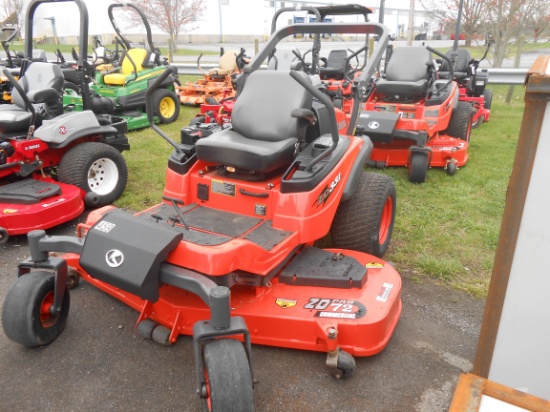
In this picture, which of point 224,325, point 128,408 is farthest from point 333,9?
point 128,408

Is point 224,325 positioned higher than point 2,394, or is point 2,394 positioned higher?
point 224,325

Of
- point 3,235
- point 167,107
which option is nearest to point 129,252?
point 3,235

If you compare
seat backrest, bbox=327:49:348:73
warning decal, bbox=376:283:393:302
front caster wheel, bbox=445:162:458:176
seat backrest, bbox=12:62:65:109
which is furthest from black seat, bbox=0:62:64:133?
seat backrest, bbox=327:49:348:73

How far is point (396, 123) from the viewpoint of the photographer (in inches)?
219

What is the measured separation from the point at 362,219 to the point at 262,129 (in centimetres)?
91

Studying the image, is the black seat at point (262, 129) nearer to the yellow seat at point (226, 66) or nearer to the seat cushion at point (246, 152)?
the seat cushion at point (246, 152)

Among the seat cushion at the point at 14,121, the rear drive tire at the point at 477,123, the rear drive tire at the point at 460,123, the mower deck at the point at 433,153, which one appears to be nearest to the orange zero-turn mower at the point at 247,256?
the seat cushion at the point at 14,121

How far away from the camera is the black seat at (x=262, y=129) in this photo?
9.85ft

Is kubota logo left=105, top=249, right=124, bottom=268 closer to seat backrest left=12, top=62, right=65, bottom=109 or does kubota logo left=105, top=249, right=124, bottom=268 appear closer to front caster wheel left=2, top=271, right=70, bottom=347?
front caster wheel left=2, top=271, right=70, bottom=347

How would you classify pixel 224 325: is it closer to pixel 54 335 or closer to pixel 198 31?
pixel 54 335

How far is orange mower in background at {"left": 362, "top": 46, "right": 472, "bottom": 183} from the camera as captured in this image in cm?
541

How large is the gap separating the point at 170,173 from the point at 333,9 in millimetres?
2002

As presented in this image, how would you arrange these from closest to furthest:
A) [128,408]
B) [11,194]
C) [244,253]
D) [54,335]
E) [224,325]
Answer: [224,325], [128,408], [244,253], [54,335], [11,194]

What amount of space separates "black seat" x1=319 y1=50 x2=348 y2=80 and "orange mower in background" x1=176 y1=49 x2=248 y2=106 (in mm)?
1586
